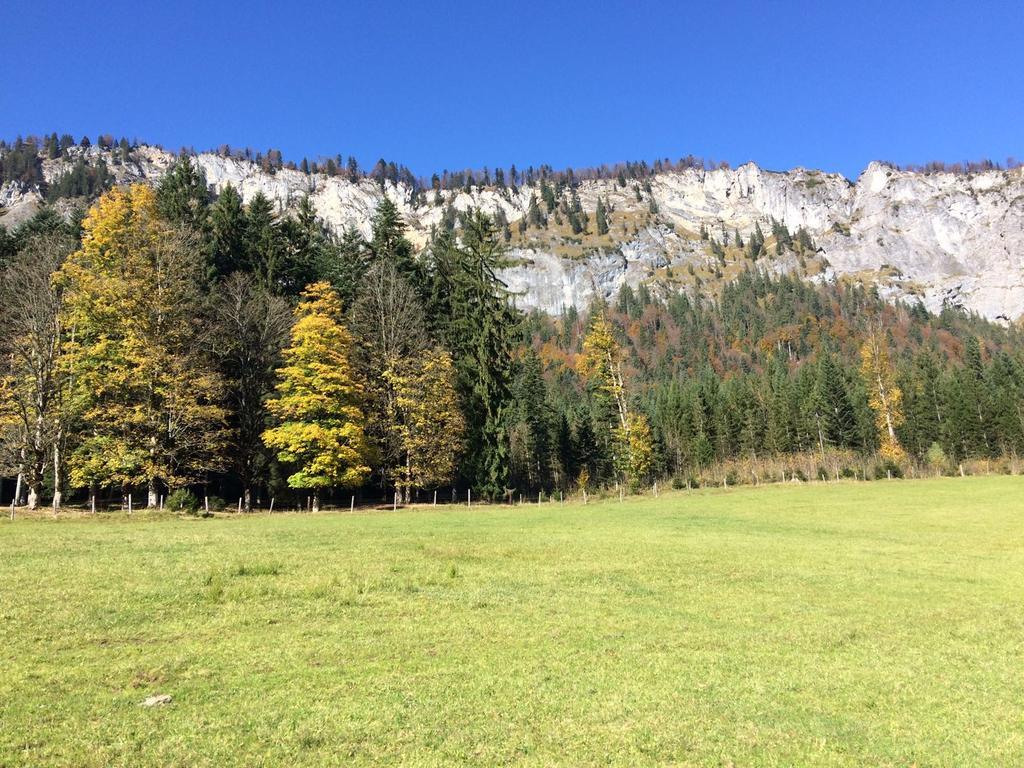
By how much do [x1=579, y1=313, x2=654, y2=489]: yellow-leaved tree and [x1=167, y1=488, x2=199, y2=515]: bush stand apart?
28568mm

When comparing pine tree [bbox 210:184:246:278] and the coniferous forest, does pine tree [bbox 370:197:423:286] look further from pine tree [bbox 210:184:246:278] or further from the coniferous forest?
pine tree [bbox 210:184:246:278]

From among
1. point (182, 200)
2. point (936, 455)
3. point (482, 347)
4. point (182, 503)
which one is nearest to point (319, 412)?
point (182, 503)

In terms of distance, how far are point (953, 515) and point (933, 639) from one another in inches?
905

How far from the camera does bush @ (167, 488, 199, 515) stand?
30109 millimetres

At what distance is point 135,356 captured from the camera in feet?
104

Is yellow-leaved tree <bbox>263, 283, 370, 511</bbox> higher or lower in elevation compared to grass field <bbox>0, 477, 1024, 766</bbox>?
higher

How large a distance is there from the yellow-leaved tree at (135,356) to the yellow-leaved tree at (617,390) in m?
27.8

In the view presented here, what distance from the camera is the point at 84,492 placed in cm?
3794

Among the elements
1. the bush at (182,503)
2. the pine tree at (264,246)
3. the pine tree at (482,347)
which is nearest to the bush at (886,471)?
the pine tree at (482,347)

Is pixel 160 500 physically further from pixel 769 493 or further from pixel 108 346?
pixel 769 493

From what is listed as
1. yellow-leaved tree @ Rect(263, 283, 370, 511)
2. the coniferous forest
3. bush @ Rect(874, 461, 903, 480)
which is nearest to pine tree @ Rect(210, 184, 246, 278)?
the coniferous forest

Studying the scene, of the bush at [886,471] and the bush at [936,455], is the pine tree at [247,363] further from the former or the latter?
the bush at [936,455]

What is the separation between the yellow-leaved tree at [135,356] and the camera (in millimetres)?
31281

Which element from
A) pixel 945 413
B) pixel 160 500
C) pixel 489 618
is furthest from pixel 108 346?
pixel 945 413
